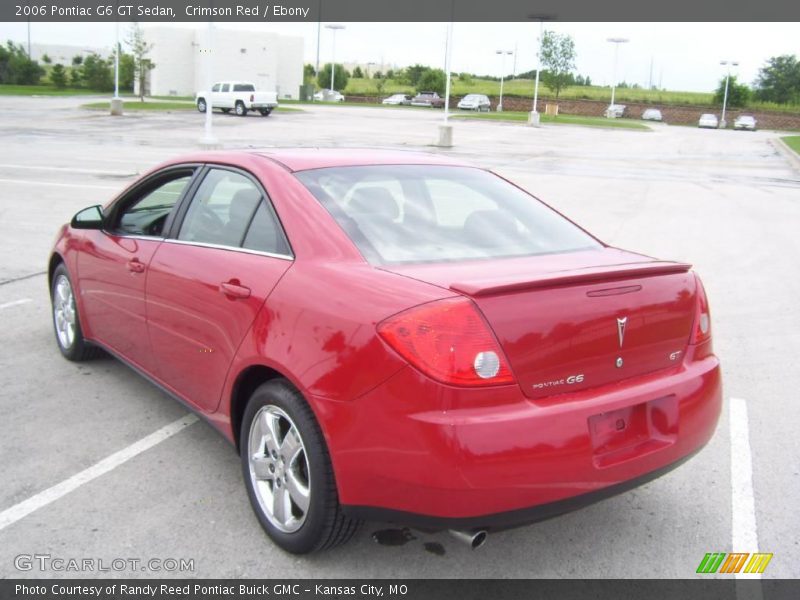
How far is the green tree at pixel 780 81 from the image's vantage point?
272ft

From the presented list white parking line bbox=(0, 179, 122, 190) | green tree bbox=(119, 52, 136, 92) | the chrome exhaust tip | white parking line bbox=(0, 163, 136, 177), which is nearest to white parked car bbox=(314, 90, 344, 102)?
green tree bbox=(119, 52, 136, 92)

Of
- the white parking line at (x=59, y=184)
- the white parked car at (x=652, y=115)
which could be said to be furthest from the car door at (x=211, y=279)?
the white parked car at (x=652, y=115)

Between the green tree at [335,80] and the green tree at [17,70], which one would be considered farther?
the green tree at [335,80]

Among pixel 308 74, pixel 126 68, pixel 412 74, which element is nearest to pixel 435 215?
pixel 126 68

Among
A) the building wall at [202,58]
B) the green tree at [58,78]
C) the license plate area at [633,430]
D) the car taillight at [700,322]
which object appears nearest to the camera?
the license plate area at [633,430]

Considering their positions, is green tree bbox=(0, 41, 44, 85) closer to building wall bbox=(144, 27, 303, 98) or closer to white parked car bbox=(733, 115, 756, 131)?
building wall bbox=(144, 27, 303, 98)

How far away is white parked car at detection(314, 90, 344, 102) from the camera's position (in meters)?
82.6

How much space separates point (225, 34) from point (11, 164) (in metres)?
62.3

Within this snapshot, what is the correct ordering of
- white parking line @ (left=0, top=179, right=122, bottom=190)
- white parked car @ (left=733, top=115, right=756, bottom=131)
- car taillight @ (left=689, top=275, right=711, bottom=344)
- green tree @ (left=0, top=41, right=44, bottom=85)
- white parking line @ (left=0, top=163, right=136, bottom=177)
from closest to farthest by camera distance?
car taillight @ (left=689, top=275, right=711, bottom=344)
white parking line @ (left=0, top=179, right=122, bottom=190)
white parking line @ (left=0, top=163, right=136, bottom=177)
white parked car @ (left=733, top=115, right=756, bottom=131)
green tree @ (left=0, top=41, right=44, bottom=85)

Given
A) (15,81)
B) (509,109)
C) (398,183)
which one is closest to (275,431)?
(398,183)

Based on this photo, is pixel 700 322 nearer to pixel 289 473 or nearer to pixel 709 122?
pixel 289 473

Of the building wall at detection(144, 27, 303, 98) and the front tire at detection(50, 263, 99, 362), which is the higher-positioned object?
the building wall at detection(144, 27, 303, 98)

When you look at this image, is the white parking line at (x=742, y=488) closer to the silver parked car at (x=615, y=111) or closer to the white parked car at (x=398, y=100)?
the silver parked car at (x=615, y=111)

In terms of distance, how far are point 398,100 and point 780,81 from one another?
40031mm
